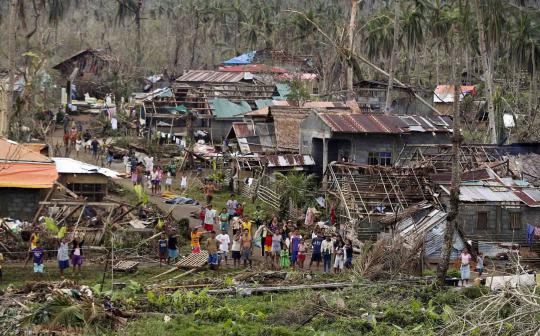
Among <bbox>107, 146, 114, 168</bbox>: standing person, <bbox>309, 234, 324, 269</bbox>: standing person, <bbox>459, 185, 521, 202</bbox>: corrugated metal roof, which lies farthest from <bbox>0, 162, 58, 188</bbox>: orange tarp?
<bbox>107, 146, 114, 168</bbox>: standing person

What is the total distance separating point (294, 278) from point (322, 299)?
2488 millimetres

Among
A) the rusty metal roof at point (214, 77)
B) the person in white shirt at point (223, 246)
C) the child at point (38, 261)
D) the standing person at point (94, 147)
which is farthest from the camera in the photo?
the rusty metal roof at point (214, 77)

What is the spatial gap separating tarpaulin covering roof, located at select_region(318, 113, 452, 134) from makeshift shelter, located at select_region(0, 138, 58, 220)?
1050cm

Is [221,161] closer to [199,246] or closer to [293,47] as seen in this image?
[199,246]

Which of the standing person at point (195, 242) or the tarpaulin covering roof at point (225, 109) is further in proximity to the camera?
the tarpaulin covering roof at point (225, 109)

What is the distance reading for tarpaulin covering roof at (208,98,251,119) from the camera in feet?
150

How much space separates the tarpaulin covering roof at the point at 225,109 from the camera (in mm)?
45750

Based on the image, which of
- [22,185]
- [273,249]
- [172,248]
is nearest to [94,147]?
[22,185]

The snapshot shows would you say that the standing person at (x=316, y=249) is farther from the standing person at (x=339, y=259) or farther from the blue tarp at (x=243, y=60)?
the blue tarp at (x=243, y=60)

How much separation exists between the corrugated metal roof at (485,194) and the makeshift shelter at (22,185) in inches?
444

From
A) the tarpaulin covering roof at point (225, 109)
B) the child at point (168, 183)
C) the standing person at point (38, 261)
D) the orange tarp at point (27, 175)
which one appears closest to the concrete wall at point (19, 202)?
the orange tarp at point (27, 175)

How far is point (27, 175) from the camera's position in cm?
2506

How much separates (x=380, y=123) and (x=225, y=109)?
599 inches

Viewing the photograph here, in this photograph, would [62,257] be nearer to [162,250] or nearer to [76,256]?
[76,256]
